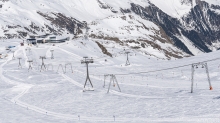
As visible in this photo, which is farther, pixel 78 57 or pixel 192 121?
pixel 78 57

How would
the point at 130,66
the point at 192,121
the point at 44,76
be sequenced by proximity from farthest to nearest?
the point at 130,66 < the point at 44,76 < the point at 192,121

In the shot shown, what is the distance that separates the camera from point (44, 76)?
97312 mm

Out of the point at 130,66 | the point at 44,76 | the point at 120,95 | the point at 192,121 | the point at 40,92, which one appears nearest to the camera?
the point at 192,121

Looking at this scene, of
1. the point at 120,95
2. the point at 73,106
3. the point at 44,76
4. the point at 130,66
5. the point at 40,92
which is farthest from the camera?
the point at 130,66

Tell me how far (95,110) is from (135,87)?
23.4 metres

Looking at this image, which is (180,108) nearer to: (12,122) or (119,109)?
(119,109)

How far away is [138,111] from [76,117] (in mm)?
8693

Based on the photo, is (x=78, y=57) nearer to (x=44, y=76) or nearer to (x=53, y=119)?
Result: (x=44, y=76)

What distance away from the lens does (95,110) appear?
53844mm

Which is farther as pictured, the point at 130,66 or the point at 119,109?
the point at 130,66

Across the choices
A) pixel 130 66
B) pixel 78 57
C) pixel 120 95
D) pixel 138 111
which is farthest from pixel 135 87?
pixel 78 57

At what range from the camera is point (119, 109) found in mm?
52750

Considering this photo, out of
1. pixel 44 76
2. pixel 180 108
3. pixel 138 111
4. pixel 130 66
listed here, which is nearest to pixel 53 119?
pixel 138 111

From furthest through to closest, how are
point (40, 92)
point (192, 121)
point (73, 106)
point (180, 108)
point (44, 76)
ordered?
1. point (44, 76)
2. point (40, 92)
3. point (73, 106)
4. point (180, 108)
5. point (192, 121)
